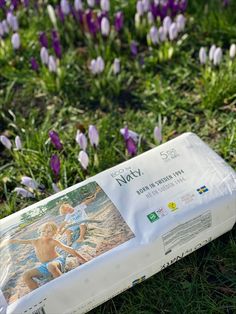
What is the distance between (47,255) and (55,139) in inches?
24.6

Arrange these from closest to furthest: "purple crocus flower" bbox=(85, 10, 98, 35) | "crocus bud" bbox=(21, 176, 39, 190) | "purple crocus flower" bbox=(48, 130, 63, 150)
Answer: "crocus bud" bbox=(21, 176, 39, 190) → "purple crocus flower" bbox=(48, 130, 63, 150) → "purple crocus flower" bbox=(85, 10, 98, 35)

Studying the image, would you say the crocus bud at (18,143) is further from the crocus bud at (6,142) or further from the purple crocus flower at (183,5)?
the purple crocus flower at (183,5)

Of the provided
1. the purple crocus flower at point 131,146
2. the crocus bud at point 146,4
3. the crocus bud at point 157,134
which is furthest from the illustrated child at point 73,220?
the crocus bud at point 146,4

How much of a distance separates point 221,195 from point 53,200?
0.54 metres

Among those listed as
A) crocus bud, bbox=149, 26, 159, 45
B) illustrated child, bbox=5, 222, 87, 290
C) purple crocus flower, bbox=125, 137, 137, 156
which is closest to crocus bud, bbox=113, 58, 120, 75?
crocus bud, bbox=149, 26, 159, 45

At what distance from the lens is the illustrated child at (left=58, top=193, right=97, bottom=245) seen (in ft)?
4.73

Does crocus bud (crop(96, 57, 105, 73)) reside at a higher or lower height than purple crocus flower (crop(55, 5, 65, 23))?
lower

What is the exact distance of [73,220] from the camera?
1479mm

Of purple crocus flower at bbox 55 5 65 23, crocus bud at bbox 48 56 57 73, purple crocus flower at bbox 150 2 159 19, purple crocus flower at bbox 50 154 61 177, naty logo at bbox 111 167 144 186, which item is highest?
purple crocus flower at bbox 55 5 65 23

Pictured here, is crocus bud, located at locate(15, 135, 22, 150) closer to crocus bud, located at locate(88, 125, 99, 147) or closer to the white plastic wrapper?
crocus bud, located at locate(88, 125, 99, 147)

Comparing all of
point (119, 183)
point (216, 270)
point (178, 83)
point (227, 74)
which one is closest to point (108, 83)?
point (178, 83)

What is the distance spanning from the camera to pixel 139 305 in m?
1.56

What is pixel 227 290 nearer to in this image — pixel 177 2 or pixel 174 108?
pixel 174 108

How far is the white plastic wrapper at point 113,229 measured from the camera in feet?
4.43
